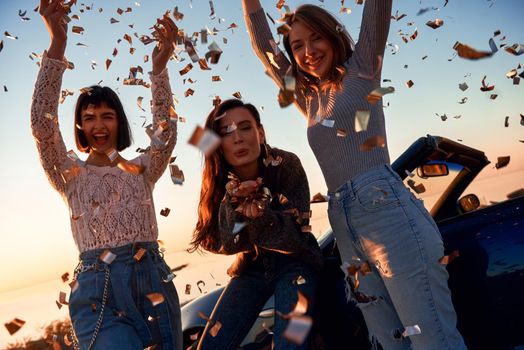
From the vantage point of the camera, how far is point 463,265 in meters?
2.47

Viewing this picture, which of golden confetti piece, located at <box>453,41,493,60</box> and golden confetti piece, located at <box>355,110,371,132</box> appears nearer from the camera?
golden confetti piece, located at <box>453,41,493,60</box>

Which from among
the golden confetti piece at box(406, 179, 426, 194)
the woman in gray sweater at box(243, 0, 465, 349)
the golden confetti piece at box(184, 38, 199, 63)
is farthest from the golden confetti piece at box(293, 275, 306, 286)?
the golden confetti piece at box(184, 38, 199, 63)

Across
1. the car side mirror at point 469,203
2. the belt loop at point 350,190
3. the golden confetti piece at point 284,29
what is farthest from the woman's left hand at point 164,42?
the car side mirror at point 469,203

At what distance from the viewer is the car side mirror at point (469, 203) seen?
3.04 meters

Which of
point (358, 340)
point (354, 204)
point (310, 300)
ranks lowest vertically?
point (358, 340)

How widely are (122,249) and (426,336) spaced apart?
151 cm

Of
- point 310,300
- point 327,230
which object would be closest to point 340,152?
point 310,300

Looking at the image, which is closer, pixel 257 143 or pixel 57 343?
pixel 57 343

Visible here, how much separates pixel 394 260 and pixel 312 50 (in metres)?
1.10

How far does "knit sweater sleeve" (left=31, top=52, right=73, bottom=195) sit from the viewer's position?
2787 mm

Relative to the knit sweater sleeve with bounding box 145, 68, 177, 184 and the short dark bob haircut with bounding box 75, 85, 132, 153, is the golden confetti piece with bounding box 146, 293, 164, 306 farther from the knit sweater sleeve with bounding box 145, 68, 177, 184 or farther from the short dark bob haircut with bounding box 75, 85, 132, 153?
the short dark bob haircut with bounding box 75, 85, 132, 153

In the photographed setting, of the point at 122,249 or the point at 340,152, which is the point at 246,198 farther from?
the point at 122,249

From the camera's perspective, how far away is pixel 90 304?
2447 mm

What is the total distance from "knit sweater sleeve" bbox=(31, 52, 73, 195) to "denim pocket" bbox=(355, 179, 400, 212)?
64.7 inches
